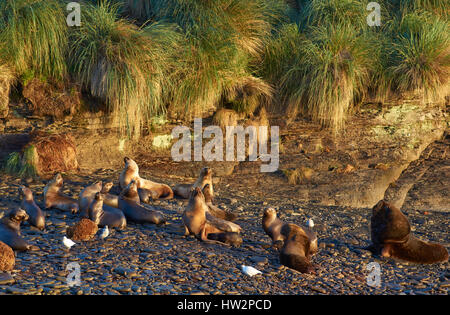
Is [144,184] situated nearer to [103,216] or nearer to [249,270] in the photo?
[103,216]

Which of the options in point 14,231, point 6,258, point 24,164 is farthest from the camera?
point 24,164

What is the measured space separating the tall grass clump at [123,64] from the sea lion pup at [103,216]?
7.98 feet

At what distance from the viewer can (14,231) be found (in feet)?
15.6

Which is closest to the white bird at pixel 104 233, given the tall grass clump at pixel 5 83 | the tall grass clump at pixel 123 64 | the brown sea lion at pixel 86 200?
the brown sea lion at pixel 86 200

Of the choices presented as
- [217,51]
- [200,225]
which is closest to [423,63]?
[217,51]

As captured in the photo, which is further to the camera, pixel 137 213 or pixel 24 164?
pixel 24 164

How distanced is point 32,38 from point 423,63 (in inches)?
227

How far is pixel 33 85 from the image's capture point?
764cm

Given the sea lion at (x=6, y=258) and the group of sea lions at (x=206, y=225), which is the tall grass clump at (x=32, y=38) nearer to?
the group of sea lions at (x=206, y=225)

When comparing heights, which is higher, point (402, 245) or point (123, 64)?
point (123, 64)

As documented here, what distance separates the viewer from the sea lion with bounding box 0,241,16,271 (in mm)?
4074

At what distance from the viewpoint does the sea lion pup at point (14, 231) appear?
4.59m

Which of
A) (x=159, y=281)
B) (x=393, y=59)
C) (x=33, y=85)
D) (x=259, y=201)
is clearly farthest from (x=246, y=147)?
(x=159, y=281)

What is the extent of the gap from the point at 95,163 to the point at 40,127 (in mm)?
911
